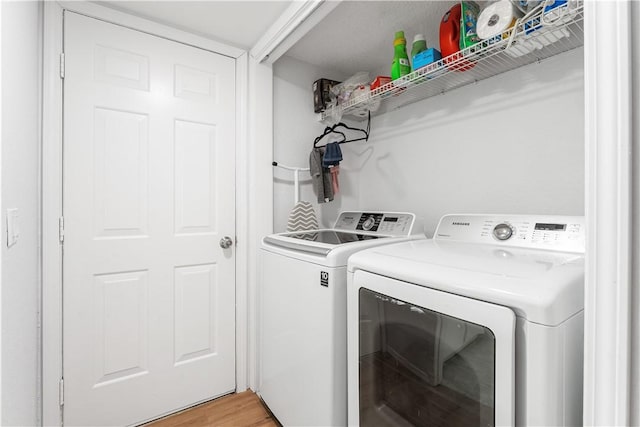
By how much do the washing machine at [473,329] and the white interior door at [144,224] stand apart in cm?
112

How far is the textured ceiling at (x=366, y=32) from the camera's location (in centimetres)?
163

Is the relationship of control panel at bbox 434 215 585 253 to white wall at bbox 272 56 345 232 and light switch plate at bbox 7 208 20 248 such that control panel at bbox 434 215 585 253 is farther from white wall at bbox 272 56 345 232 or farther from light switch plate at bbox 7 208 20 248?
light switch plate at bbox 7 208 20 248

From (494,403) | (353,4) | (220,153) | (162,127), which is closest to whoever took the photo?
(494,403)

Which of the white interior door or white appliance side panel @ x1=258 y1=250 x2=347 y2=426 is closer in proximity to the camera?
white appliance side panel @ x1=258 y1=250 x2=347 y2=426

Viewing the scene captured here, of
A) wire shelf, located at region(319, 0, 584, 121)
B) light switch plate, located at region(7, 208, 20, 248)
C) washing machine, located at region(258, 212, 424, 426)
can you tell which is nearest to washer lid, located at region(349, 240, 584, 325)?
washing machine, located at region(258, 212, 424, 426)

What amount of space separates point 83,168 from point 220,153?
0.72m

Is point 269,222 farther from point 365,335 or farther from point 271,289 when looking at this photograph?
point 365,335

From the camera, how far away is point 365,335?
3.63ft

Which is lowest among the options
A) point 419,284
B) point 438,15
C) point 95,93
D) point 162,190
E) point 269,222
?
point 419,284

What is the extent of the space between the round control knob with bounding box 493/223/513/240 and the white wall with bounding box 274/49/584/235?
0.27 metres

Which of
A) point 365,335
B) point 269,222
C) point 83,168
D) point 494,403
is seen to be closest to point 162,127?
point 83,168

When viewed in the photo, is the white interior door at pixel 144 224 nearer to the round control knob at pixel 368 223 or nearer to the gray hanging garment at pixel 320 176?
the gray hanging garment at pixel 320 176

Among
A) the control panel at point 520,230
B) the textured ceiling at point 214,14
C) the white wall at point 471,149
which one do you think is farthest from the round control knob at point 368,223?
the textured ceiling at point 214,14

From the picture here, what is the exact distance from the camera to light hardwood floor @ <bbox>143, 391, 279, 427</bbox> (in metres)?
1.66
